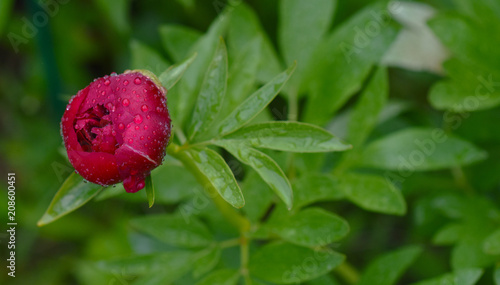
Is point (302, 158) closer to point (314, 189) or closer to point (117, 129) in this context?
point (314, 189)

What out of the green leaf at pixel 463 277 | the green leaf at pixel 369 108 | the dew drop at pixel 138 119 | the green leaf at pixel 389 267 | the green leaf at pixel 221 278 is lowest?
the green leaf at pixel 389 267

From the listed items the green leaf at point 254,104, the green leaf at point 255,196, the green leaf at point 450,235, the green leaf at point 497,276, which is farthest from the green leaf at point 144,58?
the green leaf at point 497,276

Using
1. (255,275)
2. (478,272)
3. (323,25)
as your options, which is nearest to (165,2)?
(323,25)

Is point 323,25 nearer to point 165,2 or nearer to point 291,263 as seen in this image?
point 291,263

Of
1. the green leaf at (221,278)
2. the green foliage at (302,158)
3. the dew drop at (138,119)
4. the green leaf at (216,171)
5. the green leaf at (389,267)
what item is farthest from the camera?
the green leaf at (389,267)

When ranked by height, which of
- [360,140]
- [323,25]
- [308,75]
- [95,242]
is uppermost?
[323,25]

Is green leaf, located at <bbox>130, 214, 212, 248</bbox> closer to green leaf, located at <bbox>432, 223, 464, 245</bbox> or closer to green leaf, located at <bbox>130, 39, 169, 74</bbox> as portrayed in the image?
green leaf, located at <bbox>130, 39, 169, 74</bbox>

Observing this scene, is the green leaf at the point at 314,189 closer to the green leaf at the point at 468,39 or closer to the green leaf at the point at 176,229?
the green leaf at the point at 176,229
